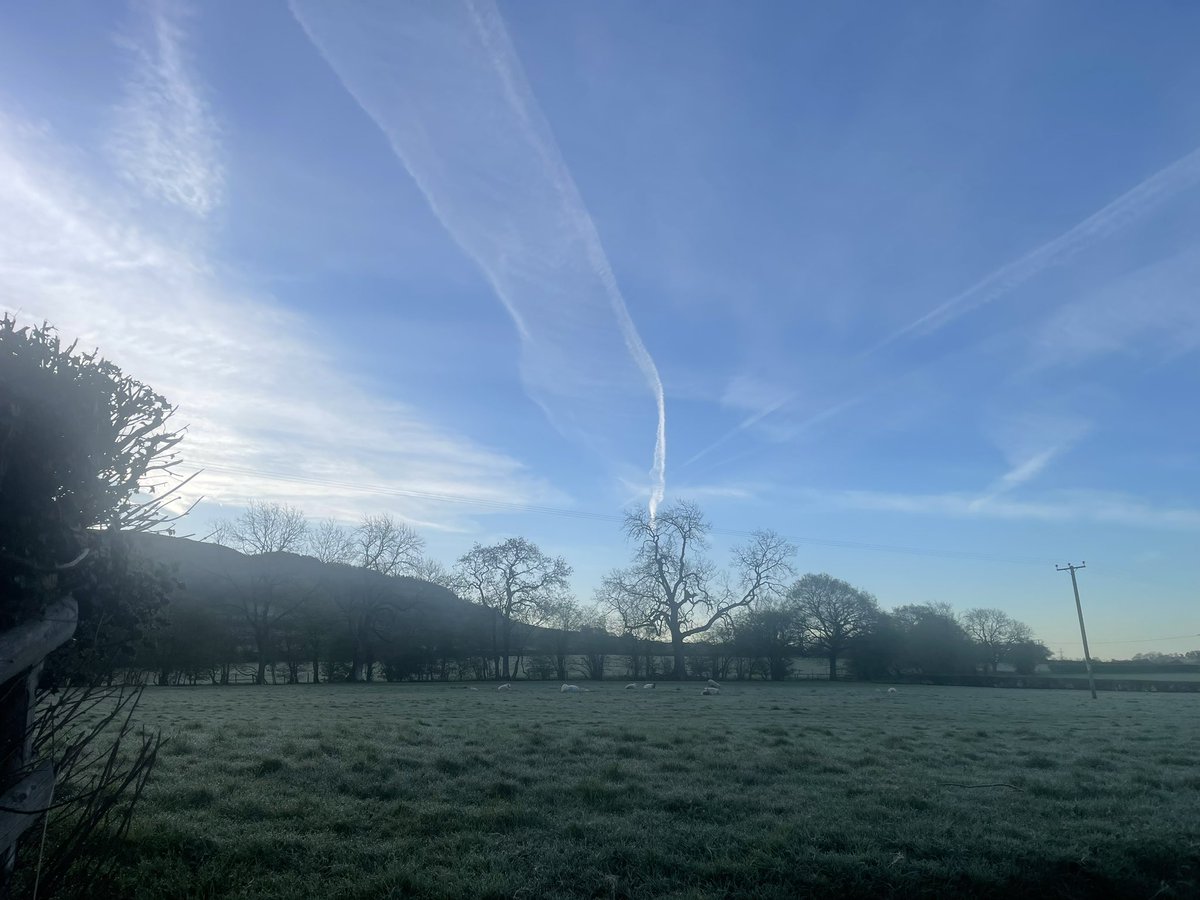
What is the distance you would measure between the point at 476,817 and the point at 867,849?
11.0 ft

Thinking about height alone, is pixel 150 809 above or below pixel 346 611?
below

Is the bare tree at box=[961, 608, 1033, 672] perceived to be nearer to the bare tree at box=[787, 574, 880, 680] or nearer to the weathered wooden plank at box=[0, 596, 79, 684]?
the bare tree at box=[787, 574, 880, 680]

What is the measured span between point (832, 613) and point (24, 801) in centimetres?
8189

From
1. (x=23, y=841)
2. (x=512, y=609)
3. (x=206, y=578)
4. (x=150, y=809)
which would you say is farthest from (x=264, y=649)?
(x=23, y=841)

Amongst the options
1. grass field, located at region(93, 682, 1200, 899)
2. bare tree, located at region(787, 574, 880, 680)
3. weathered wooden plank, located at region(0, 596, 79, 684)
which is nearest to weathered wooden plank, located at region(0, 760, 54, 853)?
weathered wooden plank, located at region(0, 596, 79, 684)

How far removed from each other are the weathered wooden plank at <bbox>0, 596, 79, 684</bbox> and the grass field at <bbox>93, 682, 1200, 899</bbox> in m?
3.12

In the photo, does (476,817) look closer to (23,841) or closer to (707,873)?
(707,873)

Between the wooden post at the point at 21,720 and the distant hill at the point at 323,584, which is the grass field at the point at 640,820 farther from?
the distant hill at the point at 323,584

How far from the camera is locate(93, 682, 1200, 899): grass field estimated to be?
5.32 metres

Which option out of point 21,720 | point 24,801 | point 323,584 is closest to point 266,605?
point 323,584

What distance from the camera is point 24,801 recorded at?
241cm

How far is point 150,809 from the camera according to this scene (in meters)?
6.27

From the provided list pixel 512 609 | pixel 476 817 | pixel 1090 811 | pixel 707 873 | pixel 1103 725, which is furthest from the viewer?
pixel 512 609

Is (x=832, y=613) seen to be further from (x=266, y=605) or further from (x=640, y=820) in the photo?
(x=640, y=820)
